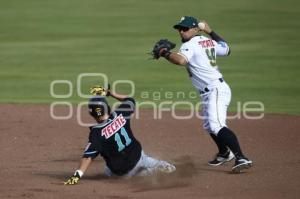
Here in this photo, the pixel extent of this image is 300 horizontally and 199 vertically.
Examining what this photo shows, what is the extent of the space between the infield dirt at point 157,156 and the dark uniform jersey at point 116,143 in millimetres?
217

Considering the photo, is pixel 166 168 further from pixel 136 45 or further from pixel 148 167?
pixel 136 45

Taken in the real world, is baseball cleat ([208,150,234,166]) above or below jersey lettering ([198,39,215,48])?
below

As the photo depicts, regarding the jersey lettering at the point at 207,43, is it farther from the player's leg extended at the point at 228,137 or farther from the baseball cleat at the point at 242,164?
the baseball cleat at the point at 242,164

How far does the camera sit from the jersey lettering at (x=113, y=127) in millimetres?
8508

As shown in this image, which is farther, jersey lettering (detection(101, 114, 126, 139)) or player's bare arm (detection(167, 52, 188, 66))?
player's bare arm (detection(167, 52, 188, 66))

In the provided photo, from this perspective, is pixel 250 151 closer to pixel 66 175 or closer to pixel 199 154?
pixel 199 154

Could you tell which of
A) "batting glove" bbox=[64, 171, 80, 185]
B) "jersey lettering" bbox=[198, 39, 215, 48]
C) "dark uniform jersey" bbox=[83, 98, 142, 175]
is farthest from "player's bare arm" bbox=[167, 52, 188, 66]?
"batting glove" bbox=[64, 171, 80, 185]

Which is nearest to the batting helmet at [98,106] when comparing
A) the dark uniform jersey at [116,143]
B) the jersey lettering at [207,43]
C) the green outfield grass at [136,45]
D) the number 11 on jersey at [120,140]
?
the dark uniform jersey at [116,143]

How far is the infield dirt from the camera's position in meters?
8.22

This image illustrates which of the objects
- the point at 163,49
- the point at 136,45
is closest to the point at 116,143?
the point at 163,49

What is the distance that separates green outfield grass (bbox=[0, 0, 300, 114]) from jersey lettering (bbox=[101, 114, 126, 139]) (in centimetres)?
562

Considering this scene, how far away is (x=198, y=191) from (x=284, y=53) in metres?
11.2

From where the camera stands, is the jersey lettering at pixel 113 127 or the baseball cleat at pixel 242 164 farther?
the baseball cleat at pixel 242 164

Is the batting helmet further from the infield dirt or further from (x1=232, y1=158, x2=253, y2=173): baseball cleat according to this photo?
(x1=232, y1=158, x2=253, y2=173): baseball cleat
